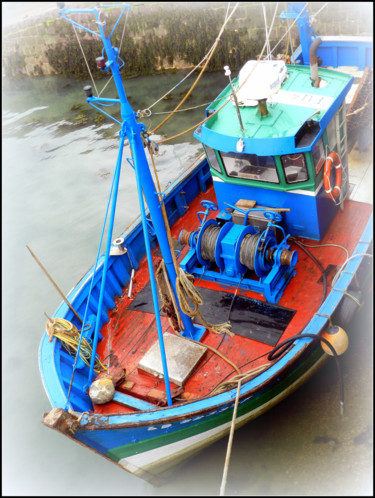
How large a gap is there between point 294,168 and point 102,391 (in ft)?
13.8

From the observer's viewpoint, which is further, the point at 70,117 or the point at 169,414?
the point at 70,117

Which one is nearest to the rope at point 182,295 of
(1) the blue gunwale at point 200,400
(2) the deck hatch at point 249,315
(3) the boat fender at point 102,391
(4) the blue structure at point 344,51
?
(2) the deck hatch at point 249,315

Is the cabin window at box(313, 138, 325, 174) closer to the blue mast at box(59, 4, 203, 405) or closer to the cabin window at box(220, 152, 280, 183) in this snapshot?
the cabin window at box(220, 152, 280, 183)

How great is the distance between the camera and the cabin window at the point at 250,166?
7.16 metres

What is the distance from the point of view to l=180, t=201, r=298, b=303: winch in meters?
6.97

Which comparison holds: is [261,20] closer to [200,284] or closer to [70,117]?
[70,117]

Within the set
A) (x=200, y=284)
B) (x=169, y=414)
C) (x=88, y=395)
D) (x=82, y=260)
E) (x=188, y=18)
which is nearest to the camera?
(x=169, y=414)

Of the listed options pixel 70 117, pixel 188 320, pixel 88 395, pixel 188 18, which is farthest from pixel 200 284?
pixel 188 18

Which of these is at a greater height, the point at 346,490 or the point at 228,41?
the point at 228,41

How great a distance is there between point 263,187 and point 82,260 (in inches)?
270

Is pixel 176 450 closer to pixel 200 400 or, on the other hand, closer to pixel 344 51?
pixel 200 400

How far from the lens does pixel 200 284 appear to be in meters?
7.96

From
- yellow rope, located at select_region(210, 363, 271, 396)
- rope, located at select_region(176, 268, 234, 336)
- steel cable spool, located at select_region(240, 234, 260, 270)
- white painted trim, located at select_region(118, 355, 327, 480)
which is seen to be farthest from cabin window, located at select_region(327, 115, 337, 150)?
white painted trim, located at select_region(118, 355, 327, 480)

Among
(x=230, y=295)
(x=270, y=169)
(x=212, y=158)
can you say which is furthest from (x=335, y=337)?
(x=212, y=158)
